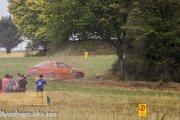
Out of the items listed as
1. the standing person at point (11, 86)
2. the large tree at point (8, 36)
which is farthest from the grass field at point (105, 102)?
the large tree at point (8, 36)

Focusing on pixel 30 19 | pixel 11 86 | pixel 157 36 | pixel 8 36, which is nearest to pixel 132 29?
pixel 157 36

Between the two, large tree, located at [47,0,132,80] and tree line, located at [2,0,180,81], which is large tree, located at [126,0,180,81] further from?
large tree, located at [47,0,132,80]

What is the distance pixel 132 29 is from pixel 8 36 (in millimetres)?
51911

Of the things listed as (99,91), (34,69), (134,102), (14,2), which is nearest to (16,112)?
(134,102)

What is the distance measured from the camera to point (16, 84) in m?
21.6

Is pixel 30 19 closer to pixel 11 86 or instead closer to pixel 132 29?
pixel 132 29

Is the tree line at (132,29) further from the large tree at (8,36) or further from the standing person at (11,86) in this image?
the large tree at (8,36)

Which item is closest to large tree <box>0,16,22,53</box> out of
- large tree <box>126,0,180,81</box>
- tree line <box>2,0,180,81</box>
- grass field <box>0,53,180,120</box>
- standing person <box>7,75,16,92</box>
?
tree line <box>2,0,180,81</box>

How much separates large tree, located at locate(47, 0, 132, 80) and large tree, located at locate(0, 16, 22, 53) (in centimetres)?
4653

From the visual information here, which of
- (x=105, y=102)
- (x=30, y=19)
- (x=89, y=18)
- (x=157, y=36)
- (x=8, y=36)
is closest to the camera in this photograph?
(x=105, y=102)

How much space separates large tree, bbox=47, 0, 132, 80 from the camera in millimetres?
31047

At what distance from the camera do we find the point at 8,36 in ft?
263

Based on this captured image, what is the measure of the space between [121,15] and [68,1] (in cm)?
332

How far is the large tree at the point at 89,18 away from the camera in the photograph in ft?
102
